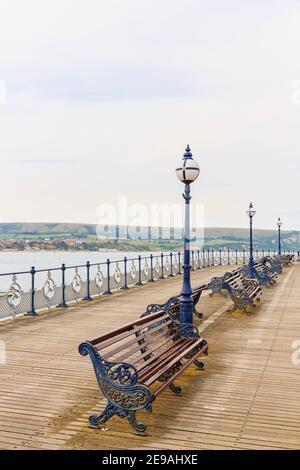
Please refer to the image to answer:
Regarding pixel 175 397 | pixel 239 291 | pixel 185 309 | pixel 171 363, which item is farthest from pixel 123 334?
pixel 239 291

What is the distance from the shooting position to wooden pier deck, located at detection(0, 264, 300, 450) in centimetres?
518

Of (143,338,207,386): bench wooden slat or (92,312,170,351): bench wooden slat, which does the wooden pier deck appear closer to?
(143,338,207,386): bench wooden slat

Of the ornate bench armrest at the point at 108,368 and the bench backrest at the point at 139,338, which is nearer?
the ornate bench armrest at the point at 108,368

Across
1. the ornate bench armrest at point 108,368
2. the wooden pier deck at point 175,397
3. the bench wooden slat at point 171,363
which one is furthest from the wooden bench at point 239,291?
the ornate bench armrest at point 108,368

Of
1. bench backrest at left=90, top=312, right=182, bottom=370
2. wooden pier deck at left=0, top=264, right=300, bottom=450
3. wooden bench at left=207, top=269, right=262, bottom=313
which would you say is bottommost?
wooden pier deck at left=0, top=264, right=300, bottom=450

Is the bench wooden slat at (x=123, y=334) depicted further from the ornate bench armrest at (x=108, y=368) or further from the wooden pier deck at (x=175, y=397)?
the wooden pier deck at (x=175, y=397)

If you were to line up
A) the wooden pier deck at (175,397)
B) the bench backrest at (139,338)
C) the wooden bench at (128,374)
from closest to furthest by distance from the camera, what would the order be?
1. the wooden pier deck at (175,397)
2. the wooden bench at (128,374)
3. the bench backrest at (139,338)

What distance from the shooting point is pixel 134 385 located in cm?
544

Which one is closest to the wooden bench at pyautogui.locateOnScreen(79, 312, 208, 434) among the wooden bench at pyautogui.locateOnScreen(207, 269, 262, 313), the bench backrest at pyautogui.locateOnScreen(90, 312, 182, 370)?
the bench backrest at pyautogui.locateOnScreen(90, 312, 182, 370)

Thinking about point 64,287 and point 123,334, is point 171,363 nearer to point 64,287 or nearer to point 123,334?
point 123,334

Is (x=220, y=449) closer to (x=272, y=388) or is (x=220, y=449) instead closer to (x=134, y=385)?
(x=134, y=385)

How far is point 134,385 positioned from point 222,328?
6799 millimetres

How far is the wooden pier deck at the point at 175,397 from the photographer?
518 cm
